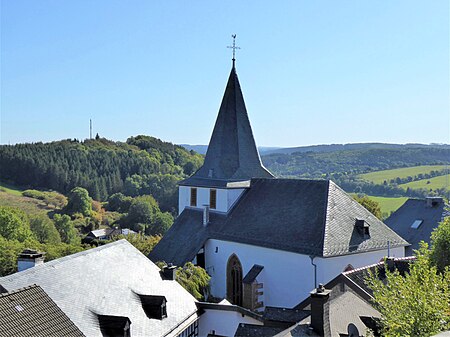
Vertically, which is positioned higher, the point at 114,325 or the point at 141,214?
the point at 114,325

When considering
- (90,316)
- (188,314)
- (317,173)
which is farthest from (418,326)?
(317,173)

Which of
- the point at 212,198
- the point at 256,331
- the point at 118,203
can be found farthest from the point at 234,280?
the point at 118,203

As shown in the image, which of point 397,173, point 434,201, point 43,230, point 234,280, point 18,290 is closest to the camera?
point 18,290

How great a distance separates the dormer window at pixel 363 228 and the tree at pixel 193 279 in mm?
8433

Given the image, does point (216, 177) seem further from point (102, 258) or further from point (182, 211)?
point (102, 258)

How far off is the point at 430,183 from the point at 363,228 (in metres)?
69.6

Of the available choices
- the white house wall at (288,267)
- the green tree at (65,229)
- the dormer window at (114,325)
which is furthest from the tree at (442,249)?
the green tree at (65,229)

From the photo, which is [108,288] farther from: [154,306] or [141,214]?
[141,214]

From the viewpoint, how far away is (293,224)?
87.7 ft

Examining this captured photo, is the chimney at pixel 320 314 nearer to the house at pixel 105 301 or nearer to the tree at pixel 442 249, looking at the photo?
the tree at pixel 442 249

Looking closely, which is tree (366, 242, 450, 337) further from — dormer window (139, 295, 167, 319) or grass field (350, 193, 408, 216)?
grass field (350, 193, 408, 216)

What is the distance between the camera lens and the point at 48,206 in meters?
96.8

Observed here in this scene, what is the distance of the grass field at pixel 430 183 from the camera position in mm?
85319

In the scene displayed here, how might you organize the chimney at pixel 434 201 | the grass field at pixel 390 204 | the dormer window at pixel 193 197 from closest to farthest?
the dormer window at pixel 193 197, the chimney at pixel 434 201, the grass field at pixel 390 204
